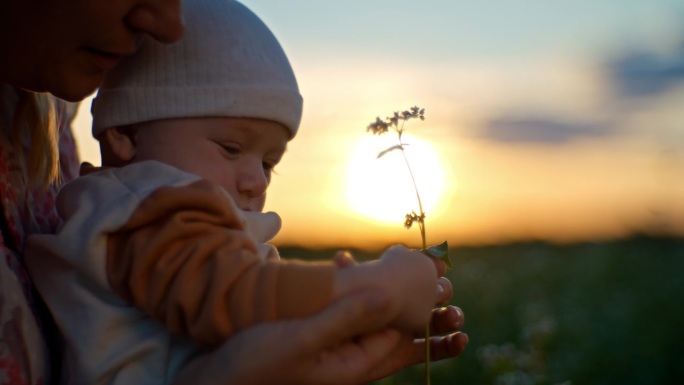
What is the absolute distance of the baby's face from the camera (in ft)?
6.61

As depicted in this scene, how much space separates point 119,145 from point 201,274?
21.3 inches

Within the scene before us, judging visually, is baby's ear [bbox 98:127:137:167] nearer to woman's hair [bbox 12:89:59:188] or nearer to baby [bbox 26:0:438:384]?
baby [bbox 26:0:438:384]

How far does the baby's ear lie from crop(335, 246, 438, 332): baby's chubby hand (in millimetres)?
629

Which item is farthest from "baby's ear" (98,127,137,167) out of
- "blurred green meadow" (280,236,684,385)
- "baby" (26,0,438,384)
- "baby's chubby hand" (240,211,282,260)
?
"blurred green meadow" (280,236,684,385)

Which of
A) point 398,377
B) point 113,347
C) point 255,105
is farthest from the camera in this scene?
point 398,377

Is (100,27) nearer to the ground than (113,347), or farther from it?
farther from it

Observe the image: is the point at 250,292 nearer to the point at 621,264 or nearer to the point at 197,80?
the point at 197,80

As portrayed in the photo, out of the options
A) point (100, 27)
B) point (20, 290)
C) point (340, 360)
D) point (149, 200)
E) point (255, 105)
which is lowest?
point (340, 360)

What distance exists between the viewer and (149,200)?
1.73 m

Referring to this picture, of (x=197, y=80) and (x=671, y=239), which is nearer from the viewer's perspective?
(x=197, y=80)

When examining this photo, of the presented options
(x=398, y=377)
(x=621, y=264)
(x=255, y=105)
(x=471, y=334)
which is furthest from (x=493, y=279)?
(x=255, y=105)

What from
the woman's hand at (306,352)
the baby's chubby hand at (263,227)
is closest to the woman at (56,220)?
the woman's hand at (306,352)

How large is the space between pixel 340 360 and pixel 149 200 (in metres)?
0.43

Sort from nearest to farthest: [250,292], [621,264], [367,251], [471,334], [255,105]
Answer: [250,292] → [255,105] → [471,334] → [621,264] → [367,251]
